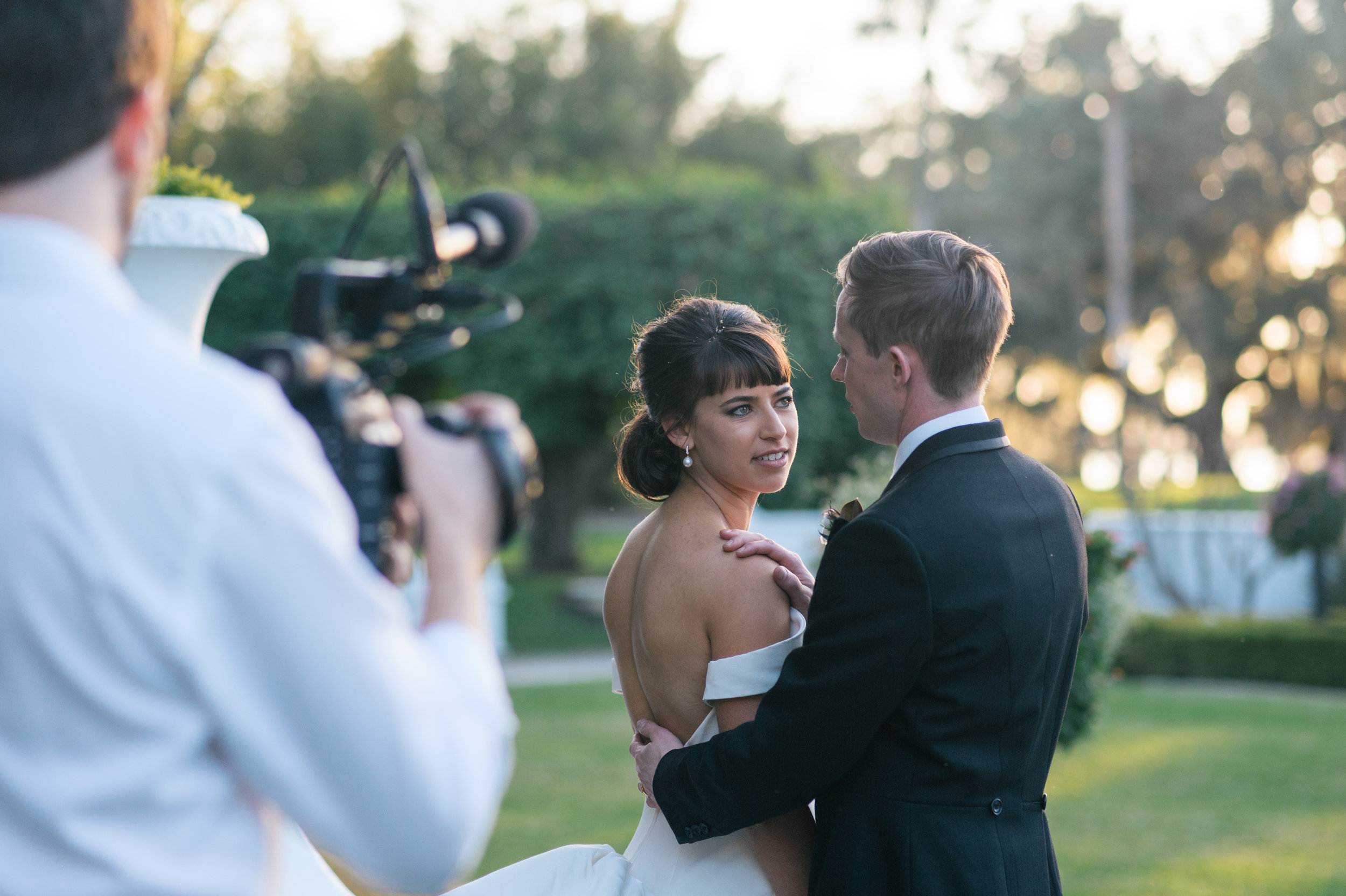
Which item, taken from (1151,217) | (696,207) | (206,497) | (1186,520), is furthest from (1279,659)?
(1151,217)

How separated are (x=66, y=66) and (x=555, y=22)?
3138cm

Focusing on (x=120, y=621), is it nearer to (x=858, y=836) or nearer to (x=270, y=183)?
(x=858, y=836)

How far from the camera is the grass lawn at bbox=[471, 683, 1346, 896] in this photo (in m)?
7.07

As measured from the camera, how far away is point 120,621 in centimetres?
111

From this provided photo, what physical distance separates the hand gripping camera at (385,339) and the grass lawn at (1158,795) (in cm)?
562

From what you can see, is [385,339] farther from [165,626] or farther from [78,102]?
[165,626]

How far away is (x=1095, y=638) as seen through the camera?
6.57 m

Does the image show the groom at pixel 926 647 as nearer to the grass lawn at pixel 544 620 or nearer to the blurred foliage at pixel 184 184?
the blurred foliage at pixel 184 184

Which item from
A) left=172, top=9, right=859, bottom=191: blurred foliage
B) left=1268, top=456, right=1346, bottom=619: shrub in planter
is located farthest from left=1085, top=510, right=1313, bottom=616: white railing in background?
left=172, top=9, right=859, bottom=191: blurred foliage

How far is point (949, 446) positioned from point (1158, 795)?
7.62 meters

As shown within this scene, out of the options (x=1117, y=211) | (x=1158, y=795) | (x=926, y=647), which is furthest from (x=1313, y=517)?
(x=1117, y=211)

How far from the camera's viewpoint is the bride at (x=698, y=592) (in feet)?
8.86

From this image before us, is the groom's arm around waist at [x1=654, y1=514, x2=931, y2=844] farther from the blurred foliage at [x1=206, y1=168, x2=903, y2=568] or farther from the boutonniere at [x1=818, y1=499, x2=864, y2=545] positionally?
the blurred foliage at [x1=206, y1=168, x2=903, y2=568]

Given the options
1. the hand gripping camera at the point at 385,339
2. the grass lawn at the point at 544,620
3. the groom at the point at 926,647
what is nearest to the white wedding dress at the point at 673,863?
the groom at the point at 926,647
